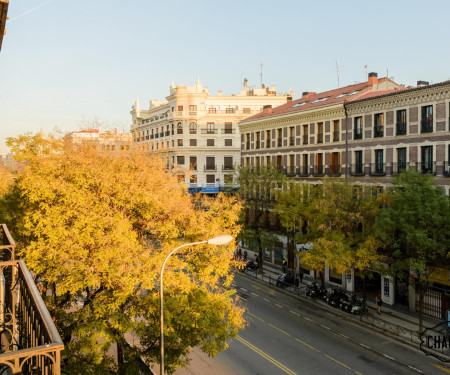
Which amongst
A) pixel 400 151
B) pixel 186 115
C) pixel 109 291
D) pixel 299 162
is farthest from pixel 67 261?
pixel 186 115

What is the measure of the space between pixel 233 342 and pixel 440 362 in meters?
11.5

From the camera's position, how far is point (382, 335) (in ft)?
88.2

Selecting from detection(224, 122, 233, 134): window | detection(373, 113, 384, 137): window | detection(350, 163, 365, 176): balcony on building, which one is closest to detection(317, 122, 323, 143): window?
detection(350, 163, 365, 176): balcony on building

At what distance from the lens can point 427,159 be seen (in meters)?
31.7

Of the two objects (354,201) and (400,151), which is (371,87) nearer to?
(400,151)

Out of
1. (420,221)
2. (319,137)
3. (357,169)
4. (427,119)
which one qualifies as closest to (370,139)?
(357,169)

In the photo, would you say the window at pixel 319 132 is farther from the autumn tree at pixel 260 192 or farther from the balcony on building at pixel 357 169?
the balcony on building at pixel 357 169

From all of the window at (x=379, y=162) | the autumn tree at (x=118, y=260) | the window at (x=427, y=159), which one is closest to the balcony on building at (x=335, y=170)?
the window at (x=379, y=162)

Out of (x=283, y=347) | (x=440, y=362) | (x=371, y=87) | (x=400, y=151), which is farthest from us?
(x=371, y=87)

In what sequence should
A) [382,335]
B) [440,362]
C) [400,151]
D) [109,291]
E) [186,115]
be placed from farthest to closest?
[186,115] < [400,151] < [382,335] < [440,362] < [109,291]

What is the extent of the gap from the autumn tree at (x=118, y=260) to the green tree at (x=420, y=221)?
485 inches

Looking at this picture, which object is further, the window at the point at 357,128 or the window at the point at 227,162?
the window at the point at 227,162

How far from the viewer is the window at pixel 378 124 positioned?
35469 mm

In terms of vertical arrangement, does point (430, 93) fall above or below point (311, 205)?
above
